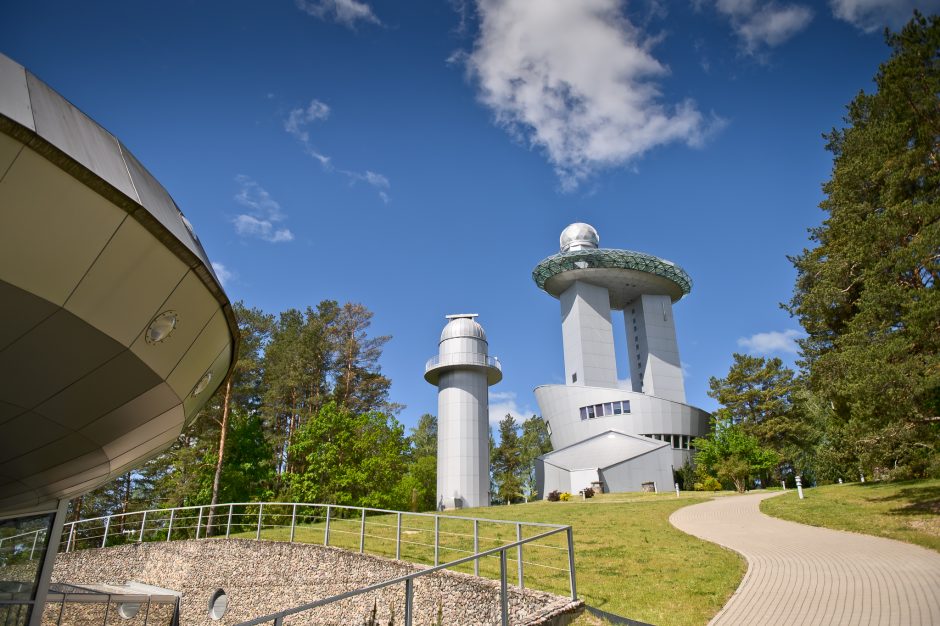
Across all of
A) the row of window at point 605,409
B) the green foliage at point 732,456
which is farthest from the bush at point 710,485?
the row of window at point 605,409

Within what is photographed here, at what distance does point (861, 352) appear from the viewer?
1477 cm

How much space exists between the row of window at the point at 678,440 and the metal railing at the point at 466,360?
14839mm

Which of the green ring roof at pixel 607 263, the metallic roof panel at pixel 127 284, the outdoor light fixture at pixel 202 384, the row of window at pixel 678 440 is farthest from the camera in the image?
the green ring roof at pixel 607 263

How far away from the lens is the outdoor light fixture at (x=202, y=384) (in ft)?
21.8

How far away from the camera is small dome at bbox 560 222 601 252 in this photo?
5616 centimetres

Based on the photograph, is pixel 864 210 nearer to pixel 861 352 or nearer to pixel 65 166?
pixel 861 352

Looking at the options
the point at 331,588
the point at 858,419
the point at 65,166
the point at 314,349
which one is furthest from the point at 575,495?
the point at 65,166

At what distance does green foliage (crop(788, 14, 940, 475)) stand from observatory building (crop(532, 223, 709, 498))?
79.1 ft

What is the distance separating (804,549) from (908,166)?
456 inches

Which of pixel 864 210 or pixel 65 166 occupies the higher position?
pixel 864 210

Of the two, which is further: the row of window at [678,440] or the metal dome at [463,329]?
the row of window at [678,440]

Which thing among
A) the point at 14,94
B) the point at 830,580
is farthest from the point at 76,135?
the point at 830,580

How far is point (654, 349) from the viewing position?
52.1 m

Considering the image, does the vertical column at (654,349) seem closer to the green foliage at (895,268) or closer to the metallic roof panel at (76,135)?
the green foliage at (895,268)
